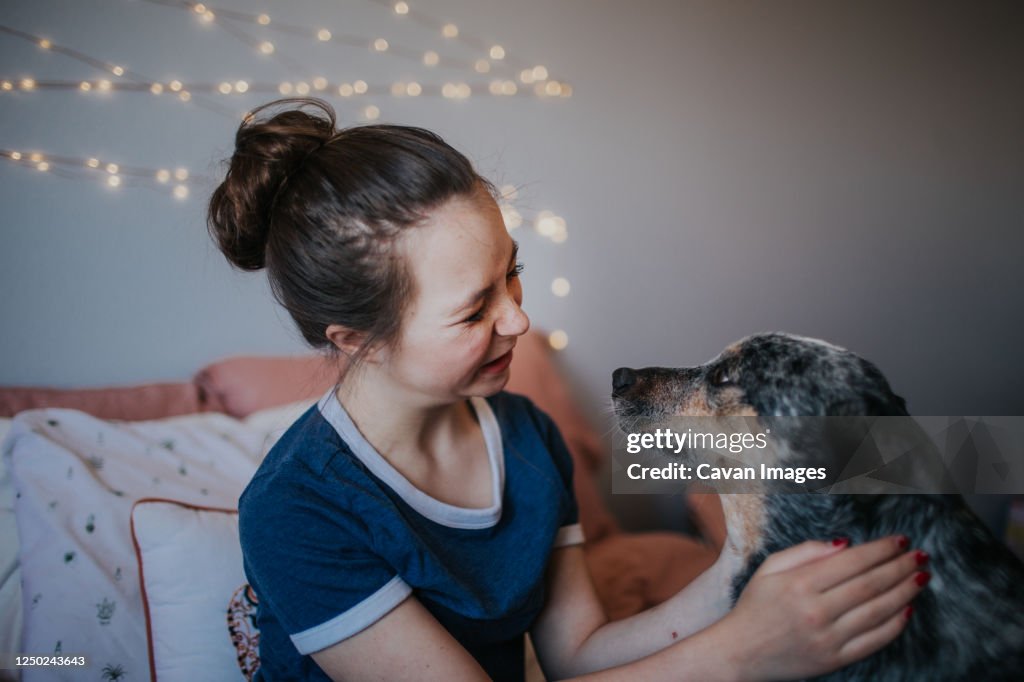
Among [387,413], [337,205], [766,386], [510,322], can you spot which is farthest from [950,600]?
[337,205]

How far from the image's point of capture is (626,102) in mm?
2320

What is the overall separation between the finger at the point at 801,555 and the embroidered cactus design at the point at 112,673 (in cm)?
111

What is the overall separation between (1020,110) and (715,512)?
68.8 inches

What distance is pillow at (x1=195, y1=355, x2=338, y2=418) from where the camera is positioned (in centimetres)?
179

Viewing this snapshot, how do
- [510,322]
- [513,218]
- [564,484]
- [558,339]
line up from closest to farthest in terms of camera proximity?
[510,322] → [564,484] → [513,218] → [558,339]

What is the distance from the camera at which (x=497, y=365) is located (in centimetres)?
105

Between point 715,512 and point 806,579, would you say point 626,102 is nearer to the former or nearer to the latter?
point 715,512

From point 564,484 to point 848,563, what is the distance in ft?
2.05

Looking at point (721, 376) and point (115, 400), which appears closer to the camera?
point (721, 376)

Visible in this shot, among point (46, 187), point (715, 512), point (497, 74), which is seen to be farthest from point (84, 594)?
point (497, 74)

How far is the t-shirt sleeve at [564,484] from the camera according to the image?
4.26 feet

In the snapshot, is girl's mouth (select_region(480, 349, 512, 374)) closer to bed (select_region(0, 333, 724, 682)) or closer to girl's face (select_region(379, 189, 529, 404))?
girl's face (select_region(379, 189, 529, 404))

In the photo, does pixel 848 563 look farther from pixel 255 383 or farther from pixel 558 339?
pixel 558 339

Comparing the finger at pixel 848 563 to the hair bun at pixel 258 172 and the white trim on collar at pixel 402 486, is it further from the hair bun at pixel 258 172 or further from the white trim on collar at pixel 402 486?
the hair bun at pixel 258 172
